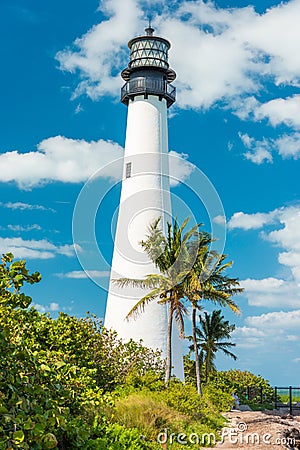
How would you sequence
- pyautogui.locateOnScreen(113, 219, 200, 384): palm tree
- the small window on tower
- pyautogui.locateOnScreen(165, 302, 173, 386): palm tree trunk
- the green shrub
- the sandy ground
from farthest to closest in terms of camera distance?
the green shrub, the small window on tower, pyautogui.locateOnScreen(113, 219, 200, 384): palm tree, pyautogui.locateOnScreen(165, 302, 173, 386): palm tree trunk, the sandy ground

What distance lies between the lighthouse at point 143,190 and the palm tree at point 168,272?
0.55 m

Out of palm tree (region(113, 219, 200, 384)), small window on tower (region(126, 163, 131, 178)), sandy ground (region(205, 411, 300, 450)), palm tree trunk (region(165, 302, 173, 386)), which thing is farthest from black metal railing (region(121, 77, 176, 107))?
sandy ground (region(205, 411, 300, 450))

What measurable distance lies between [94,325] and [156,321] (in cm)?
686

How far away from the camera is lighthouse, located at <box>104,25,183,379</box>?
2747 centimetres

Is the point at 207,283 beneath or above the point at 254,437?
above

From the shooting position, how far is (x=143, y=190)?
2845 centimetres

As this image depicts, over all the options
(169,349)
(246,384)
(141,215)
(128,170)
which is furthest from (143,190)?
(246,384)

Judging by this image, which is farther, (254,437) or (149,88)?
(149,88)

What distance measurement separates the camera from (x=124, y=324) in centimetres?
2727

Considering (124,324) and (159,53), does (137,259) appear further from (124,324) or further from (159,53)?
(159,53)

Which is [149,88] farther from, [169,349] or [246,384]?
[246,384]

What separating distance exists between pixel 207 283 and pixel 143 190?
5.52m

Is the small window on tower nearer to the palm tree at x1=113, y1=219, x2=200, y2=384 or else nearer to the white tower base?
the white tower base

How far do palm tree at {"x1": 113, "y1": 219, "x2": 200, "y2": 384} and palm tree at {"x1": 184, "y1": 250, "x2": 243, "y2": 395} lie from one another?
1.65 ft
